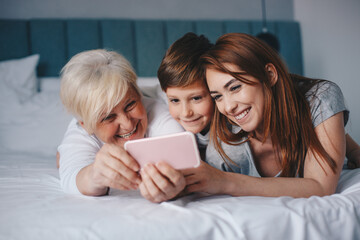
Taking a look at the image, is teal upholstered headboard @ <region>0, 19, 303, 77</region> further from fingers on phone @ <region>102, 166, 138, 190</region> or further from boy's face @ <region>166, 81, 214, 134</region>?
fingers on phone @ <region>102, 166, 138, 190</region>

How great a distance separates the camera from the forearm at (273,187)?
0.85 metres

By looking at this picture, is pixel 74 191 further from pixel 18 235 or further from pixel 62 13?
pixel 62 13

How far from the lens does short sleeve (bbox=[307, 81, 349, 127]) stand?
36.9 inches

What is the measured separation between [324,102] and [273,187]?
1.12 ft

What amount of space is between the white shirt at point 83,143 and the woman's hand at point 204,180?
1.17 ft

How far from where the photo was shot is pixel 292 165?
3.36ft

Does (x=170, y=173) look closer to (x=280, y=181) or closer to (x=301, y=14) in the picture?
(x=280, y=181)

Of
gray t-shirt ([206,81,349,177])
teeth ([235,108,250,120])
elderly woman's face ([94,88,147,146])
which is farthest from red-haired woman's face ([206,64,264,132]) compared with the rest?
elderly woman's face ([94,88,147,146])

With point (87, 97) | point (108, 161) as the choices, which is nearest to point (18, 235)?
point (108, 161)

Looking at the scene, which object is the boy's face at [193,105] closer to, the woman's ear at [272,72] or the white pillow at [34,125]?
the woman's ear at [272,72]

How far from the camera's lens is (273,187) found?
0.86 meters

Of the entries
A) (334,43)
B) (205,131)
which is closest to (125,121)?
(205,131)

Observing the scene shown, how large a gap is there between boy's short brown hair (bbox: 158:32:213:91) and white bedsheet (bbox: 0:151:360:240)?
1.60ft

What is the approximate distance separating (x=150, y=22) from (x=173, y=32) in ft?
0.71
